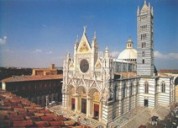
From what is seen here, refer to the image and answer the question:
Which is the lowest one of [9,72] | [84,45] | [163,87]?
→ [163,87]

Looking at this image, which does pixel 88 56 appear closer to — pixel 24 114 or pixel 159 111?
pixel 159 111

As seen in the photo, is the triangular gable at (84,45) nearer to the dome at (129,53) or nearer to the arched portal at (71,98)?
the arched portal at (71,98)

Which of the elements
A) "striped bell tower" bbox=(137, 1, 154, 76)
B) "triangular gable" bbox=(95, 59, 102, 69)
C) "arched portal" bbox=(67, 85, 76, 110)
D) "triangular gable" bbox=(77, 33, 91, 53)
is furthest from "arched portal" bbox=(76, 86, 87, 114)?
"striped bell tower" bbox=(137, 1, 154, 76)

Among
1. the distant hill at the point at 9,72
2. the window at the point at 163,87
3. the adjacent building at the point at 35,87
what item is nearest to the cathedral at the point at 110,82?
the window at the point at 163,87

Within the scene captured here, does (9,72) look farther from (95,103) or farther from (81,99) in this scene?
(95,103)

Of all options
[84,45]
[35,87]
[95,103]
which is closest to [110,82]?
[95,103]
